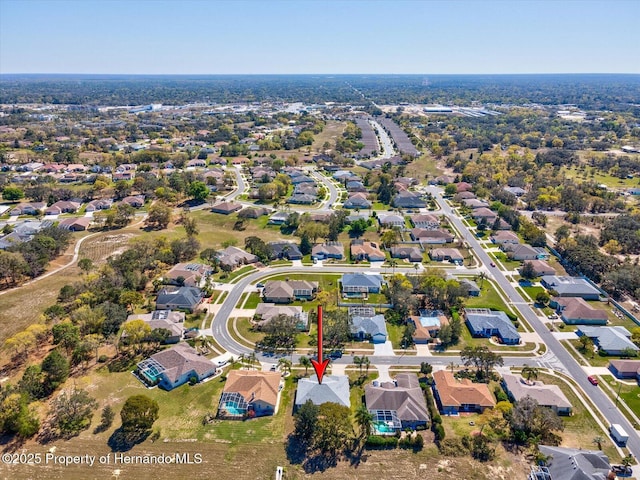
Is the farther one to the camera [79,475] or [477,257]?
[477,257]

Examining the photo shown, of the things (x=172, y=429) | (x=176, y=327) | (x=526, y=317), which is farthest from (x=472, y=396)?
(x=176, y=327)

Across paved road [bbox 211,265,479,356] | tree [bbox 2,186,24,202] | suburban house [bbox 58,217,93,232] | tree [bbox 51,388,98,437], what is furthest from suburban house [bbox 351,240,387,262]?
tree [bbox 2,186,24,202]

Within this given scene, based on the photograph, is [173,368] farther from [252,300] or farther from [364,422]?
[364,422]

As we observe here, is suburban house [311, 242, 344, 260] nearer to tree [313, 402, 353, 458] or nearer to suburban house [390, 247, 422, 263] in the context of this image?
suburban house [390, 247, 422, 263]

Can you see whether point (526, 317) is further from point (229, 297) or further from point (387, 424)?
point (229, 297)

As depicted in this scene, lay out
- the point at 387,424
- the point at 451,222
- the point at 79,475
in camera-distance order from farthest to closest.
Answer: the point at 451,222 → the point at 387,424 → the point at 79,475

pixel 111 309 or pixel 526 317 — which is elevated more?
pixel 111 309
